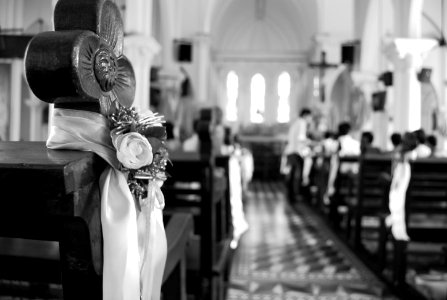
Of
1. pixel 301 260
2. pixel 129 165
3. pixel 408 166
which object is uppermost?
pixel 129 165

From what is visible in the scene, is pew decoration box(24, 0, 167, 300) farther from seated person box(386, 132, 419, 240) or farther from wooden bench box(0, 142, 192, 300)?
seated person box(386, 132, 419, 240)

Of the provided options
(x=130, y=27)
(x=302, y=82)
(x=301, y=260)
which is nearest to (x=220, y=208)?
(x=301, y=260)

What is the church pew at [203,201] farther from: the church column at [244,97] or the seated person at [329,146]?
the church column at [244,97]

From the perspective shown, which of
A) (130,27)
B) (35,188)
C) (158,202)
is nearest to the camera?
(35,188)

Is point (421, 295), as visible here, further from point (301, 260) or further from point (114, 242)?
point (114, 242)

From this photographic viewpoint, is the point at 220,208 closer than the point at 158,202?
No

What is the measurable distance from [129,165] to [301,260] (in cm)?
441

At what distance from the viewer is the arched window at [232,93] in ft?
81.8

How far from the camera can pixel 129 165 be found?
41.4 inches

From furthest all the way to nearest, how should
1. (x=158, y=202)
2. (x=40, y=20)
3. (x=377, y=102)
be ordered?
(x=40, y=20)
(x=377, y=102)
(x=158, y=202)

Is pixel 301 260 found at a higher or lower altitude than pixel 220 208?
lower

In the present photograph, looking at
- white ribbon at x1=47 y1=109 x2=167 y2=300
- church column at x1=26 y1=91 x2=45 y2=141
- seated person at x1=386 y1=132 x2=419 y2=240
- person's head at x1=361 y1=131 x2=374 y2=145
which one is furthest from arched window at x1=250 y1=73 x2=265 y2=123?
white ribbon at x1=47 y1=109 x2=167 y2=300

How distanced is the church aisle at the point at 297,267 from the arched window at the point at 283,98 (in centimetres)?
1733

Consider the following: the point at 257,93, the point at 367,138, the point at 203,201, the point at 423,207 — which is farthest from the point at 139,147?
the point at 257,93
